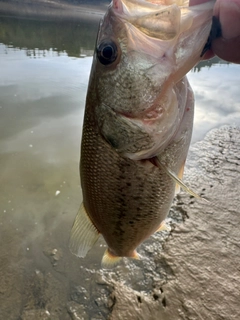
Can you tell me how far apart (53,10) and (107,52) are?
37.5 m

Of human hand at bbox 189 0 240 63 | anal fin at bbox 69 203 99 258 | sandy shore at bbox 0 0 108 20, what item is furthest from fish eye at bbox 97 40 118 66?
sandy shore at bbox 0 0 108 20

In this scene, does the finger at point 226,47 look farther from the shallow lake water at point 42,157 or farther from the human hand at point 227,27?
the shallow lake water at point 42,157

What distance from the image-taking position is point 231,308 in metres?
2.77

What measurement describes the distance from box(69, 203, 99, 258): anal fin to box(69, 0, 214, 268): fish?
0.45 feet

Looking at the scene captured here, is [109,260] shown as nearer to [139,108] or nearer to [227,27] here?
[139,108]

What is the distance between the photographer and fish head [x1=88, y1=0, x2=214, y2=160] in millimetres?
1140

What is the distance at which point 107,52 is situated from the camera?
1.22 m

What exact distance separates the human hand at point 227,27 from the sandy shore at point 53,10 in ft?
90.6

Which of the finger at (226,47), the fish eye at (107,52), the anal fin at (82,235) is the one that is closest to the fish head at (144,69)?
the fish eye at (107,52)

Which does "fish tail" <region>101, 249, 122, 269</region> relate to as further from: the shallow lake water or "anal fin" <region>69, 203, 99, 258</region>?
the shallow lake water

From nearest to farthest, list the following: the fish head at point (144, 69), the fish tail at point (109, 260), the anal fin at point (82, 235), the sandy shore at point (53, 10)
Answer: the fish head at point (144, 69), the anal fin at point (82, 235), the fish tail at point (109, 260), the sandy shore at point (53, 10)

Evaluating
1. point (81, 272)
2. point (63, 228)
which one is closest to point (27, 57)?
point (63, 228)

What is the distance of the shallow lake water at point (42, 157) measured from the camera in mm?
3129

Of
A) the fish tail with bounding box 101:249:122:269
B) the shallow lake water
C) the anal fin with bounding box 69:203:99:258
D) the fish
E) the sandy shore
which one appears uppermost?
the fish
